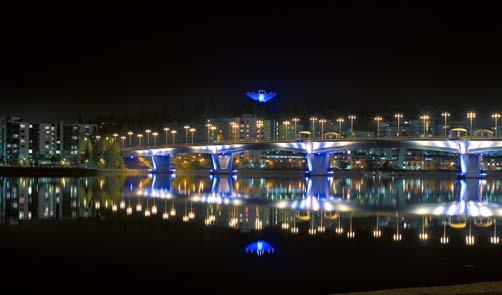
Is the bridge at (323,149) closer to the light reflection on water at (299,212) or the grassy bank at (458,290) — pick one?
the light reflection on water at (299,212)

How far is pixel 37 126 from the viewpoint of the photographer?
654 feet

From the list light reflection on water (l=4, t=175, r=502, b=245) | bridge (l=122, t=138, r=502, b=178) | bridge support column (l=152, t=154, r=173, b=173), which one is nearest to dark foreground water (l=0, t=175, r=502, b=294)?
light reflection on water (l=4, t=175, r=502, b=245)

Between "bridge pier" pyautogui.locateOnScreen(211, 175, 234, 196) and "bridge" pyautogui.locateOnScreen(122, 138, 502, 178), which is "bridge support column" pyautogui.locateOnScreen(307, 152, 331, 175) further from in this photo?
"bridge pier" pyautogui.locateOnScreen(211, 175, 234, 196)

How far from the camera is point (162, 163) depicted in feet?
460

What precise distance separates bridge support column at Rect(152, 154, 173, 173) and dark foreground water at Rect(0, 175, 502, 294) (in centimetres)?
9361

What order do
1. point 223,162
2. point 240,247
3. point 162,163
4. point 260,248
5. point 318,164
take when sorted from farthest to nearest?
1. point 162,163
2. point 223,162
3. point 318,164
4. point 240,247
5. point 260,248

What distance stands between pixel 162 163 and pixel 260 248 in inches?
4565

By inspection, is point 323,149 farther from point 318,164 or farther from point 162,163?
point 162,163

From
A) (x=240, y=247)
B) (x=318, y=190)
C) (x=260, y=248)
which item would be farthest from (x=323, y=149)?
(x=260, y=248)

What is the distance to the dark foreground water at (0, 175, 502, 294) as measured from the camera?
1955 cm

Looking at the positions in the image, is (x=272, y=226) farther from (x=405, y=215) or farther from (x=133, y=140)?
(x=133, y=140)

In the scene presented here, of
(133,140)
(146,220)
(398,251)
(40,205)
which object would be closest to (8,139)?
(133,140)

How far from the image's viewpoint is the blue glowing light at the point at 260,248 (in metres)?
24.7

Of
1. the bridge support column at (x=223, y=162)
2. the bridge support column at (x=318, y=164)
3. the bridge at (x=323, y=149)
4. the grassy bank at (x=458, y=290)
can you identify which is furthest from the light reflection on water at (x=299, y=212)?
the bridge support column at (x=223, y=162)
